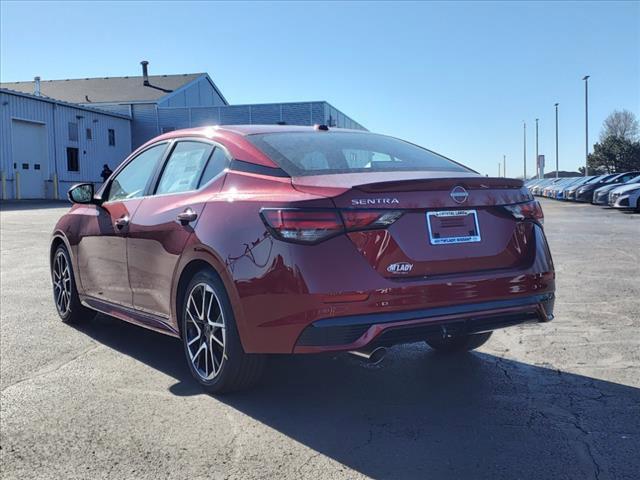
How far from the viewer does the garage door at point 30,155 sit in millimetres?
32969

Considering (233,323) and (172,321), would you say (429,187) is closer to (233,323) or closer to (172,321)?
(233,323)

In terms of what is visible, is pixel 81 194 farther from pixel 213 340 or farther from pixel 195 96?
pixel 195 96

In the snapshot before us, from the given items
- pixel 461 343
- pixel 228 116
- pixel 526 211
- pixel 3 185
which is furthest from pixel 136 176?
pixel 228 116

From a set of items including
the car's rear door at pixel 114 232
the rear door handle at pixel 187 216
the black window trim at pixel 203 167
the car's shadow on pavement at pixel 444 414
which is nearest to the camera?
the car's shadow on pavement at pixel 444 414

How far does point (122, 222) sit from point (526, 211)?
2.89 m

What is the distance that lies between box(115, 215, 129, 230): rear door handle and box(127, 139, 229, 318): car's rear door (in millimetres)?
112

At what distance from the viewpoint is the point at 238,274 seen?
3500 millimetres

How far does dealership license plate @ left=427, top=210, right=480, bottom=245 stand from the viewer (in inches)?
135

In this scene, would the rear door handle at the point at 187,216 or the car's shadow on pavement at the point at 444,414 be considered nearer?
the car's shadow on pavement at the point at 444,414

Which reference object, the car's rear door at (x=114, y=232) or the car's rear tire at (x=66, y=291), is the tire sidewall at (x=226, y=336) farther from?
the car's rear tire at (x=66, y=291)

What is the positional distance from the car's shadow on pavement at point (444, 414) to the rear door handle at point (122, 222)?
1.01 meters

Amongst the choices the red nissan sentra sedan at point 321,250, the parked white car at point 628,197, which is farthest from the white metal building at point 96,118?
the red nissan sentra sedan at point 321,250

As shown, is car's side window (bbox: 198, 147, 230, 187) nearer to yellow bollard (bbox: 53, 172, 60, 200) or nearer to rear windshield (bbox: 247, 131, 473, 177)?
rear windshield (bbox: 247, 131, 473, 177)

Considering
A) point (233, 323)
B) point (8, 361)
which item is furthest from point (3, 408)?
point (233, 323)
